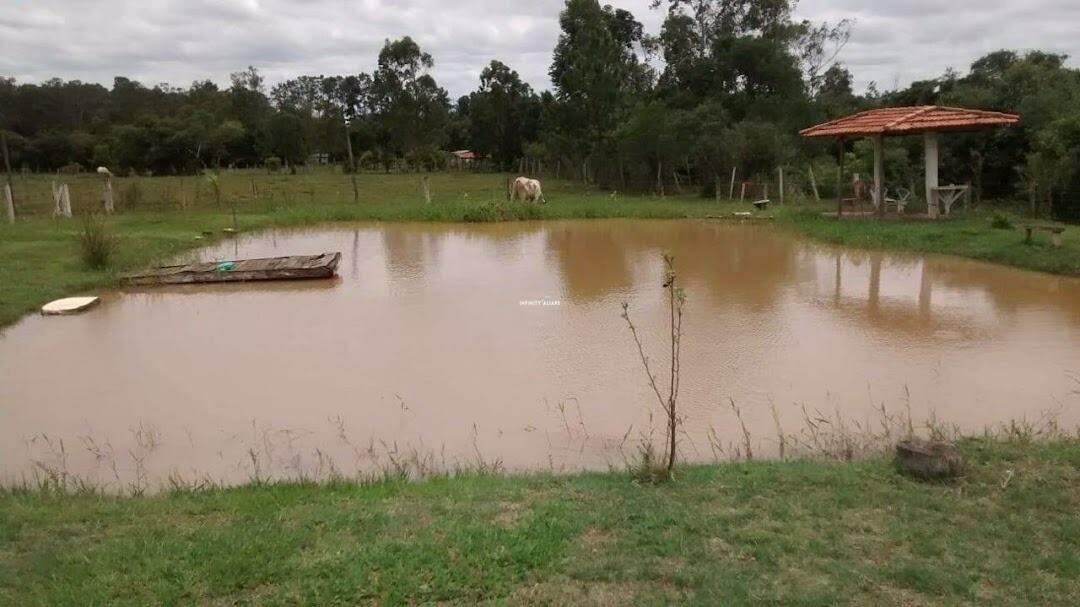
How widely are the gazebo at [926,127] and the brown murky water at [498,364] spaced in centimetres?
367

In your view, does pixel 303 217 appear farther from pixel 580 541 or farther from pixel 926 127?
pixel 580 541

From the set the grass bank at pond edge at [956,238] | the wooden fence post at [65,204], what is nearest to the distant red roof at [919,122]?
the grass bank at pond edge at [956,238]

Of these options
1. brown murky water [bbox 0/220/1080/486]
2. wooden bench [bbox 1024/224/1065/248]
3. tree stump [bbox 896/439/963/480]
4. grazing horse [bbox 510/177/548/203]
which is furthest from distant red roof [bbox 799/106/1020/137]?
tree stump [bbox 896/439/963/480]

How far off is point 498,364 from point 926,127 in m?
10.3

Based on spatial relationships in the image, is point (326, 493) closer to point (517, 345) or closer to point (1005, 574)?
point (1005, 574)

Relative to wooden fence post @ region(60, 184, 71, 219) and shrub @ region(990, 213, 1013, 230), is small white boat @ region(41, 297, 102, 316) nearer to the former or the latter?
wooden fence post @ region(60, 184, 71, 219)

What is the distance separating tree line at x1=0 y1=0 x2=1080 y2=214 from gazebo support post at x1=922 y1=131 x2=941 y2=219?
59.4 inches

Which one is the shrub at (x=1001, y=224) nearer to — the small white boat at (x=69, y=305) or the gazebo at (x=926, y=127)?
the gazebo at (x=926, y=127)

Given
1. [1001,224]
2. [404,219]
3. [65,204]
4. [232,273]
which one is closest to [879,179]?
[1001,224]

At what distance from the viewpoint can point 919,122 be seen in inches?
542

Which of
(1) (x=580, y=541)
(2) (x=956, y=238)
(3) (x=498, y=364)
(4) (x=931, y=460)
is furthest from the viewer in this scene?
(2) (x=956, y=238)

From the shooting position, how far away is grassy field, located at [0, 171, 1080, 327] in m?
10.3

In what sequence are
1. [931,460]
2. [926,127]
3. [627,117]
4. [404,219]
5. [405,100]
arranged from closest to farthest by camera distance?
[931,460], [926,127], [404,219], [627,117], [405,100]

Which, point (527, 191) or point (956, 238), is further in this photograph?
point (527, 191)
